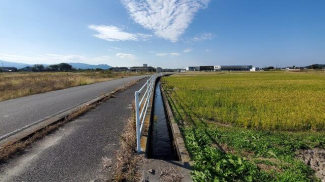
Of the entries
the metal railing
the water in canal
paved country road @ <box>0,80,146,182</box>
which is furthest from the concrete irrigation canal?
paved country road @ <box>0,80,146,182</box>

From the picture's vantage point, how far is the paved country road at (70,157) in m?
2.74

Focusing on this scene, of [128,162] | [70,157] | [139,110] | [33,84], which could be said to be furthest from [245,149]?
[33,84]

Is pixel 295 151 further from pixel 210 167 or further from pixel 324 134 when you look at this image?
pixel 210 167

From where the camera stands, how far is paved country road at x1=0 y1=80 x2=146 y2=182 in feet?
8.99

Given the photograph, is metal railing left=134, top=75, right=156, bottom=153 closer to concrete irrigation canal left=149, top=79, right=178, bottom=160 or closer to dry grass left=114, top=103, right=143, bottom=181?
dry grass left=114, top=103, right=143, bottom=181

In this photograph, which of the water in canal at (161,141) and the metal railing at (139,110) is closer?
the metal railing at (139,110)

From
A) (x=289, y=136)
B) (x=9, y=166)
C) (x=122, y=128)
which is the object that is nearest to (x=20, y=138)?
(x=9, y=166)

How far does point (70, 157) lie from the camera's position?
3.32 m

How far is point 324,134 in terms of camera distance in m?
5.11

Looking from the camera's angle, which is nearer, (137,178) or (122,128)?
(137,178)

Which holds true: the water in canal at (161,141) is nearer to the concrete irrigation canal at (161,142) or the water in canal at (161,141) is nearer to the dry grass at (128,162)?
the concrete irrigation canal at (161,142)

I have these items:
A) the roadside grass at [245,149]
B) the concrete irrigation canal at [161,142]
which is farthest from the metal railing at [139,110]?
the roadside grass at [245,149]

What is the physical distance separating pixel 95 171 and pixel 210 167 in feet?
6.01

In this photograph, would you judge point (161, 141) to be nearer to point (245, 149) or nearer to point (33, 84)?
point (245, 149)
